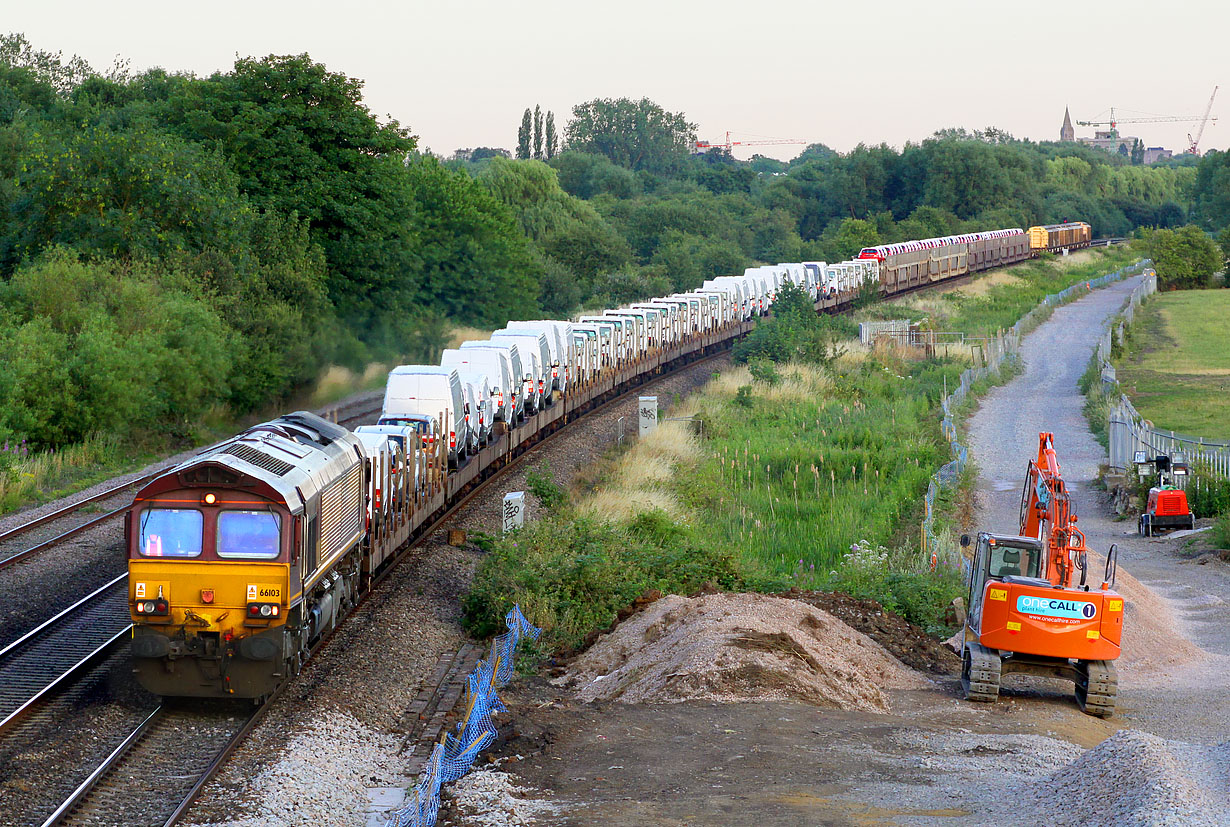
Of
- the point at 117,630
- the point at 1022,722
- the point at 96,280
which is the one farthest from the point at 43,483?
the point at 1022,722

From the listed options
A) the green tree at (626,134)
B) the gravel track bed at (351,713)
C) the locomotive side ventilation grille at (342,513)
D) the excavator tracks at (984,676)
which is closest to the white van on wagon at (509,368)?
the gravel track bed at (351,713)

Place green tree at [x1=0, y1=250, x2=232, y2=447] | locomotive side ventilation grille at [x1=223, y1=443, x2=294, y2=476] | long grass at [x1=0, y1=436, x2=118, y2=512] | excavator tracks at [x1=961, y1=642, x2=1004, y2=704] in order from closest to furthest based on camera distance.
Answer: locomotive side ventilation grille at [x1=223, y1=443, x2=294, y2=476]
excavator tracks at [x1=961, y1=642, x2=1004, y2=704]
long grass at [x1=0, y1=436, x2=118, y2=512]
green tree at [x1=0, y1=250, x2=232, y2=447]

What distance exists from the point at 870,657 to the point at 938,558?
729cm

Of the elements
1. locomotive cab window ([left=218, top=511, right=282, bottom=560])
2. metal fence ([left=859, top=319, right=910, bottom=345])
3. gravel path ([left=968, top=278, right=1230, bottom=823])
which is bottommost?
gravel path ([left=968, top=278, right=1230, bottom=823])

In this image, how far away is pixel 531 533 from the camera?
2166cm

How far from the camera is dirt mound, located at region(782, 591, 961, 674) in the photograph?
720 inches

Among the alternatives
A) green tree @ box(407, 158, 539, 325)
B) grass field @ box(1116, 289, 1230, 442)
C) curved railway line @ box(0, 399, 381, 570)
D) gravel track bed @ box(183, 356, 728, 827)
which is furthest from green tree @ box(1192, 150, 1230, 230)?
gravel track bed @ box(183, 356, 728, 827)

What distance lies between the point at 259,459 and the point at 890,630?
32.8 feet

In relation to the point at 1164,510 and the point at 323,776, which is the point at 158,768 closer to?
the point at 323,776

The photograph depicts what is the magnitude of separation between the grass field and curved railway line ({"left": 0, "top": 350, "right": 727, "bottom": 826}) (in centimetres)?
3177

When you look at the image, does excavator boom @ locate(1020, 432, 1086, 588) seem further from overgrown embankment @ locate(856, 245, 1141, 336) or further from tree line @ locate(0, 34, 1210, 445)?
overgrown embankment @ locate(856, 245, 1141, 336)

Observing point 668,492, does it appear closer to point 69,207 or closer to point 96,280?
point 96,280

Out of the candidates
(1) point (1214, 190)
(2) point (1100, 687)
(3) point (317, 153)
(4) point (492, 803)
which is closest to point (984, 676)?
(2) point (1100, 687)

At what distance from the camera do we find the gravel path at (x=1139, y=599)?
1270cm
